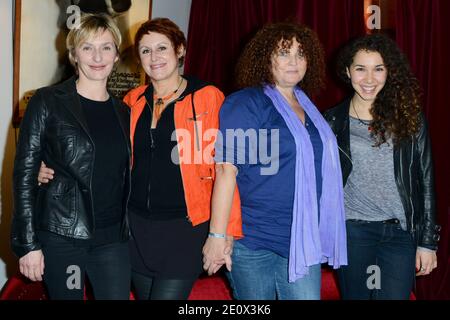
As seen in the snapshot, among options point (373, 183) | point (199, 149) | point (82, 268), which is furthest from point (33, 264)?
point (373, 183)

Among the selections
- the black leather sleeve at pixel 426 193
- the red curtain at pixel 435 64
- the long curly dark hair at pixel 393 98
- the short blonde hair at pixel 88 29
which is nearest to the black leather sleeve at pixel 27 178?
the short blonde hair at pixel 88 29

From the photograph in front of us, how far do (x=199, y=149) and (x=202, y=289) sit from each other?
3.85 feet

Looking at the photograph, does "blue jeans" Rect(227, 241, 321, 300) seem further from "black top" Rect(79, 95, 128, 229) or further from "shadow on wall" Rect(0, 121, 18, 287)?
"shadow on wall" Rect(0, 121, 18, 287)

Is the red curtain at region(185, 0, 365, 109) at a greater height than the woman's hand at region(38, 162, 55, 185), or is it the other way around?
the red curtain at region(185, 0, 365, 109)

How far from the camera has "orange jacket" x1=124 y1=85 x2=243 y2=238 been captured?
166 centimetres

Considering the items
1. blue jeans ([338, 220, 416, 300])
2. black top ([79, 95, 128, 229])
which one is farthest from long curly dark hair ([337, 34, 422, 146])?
black top ([79, 95, 128, 229])

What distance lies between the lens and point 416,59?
8.80 feet

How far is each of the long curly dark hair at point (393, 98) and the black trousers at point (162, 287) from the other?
0.90 m

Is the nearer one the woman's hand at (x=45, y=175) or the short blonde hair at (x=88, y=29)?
the woman's hand at (x=45, y=175)

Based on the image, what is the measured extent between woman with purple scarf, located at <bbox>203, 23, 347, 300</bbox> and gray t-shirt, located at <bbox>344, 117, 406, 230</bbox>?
15 cm

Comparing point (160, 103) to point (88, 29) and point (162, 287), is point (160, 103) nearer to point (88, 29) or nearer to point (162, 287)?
point (88, 29)

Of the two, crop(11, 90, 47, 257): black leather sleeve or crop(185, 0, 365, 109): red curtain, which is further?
crop(185, 0, 365, 109): red curtain

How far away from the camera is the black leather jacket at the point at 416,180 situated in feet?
5.97

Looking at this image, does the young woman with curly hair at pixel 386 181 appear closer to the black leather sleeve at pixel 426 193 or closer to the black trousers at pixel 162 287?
the black leather sleeve at pixel 426 193
